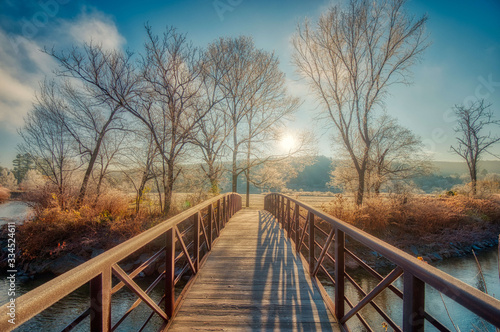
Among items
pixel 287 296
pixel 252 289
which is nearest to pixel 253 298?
pixel 252 289

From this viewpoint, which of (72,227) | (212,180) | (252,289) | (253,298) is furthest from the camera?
(212,180)

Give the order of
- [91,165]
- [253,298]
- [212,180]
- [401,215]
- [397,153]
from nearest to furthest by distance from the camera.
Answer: [253,298] → [401,215] → [91,165] → [212,180] → [397,153]

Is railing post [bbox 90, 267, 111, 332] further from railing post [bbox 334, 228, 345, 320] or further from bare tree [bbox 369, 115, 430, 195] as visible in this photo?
bare tree [bbox 369, 115, 430, 195]

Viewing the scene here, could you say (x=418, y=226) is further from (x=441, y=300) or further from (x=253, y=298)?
(x=253, y=298)

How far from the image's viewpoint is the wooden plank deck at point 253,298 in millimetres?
2281

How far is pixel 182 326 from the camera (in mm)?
2225

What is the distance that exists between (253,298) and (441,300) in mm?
6738

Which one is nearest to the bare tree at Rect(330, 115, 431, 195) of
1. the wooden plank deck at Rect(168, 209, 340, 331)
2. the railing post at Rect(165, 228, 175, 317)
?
the wooden plank deck at Rect(168, 209, 340, 331)

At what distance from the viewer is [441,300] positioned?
6.03m

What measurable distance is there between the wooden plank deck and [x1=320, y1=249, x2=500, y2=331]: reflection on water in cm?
268

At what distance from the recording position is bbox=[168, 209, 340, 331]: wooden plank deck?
228 centimetres

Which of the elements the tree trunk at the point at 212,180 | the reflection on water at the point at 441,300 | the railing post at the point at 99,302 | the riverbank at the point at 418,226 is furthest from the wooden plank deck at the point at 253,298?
the tree trunk at the point at 212,180

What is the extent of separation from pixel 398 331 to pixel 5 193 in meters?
29.3

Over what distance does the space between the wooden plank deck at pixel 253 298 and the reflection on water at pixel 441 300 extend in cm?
268
